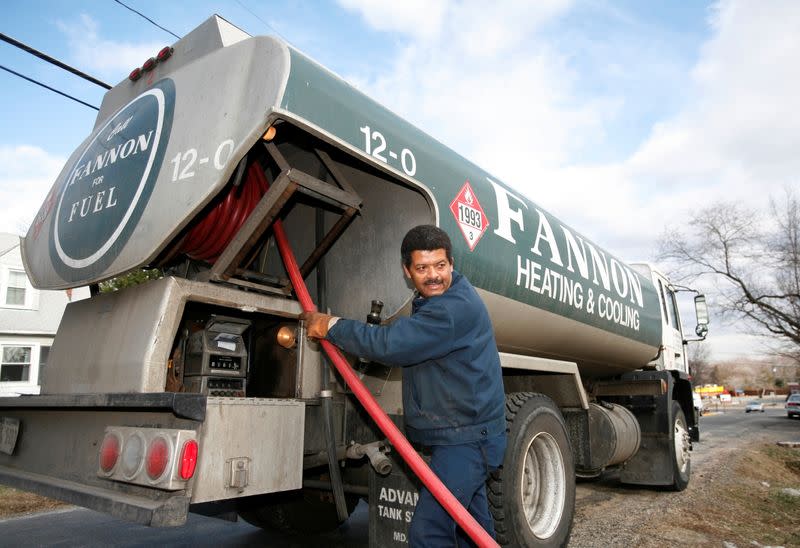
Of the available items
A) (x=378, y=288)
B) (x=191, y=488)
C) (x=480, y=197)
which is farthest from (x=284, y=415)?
(x=480, y=197)

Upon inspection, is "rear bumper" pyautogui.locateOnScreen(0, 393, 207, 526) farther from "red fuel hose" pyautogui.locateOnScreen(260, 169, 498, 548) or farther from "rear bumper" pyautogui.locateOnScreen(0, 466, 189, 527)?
"red fuel hose" pyautogui.locateOnScreen(260, 169, 498, 548)

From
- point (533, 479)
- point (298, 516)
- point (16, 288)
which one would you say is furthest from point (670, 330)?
point (16, 288)

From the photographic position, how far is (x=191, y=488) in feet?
7.70

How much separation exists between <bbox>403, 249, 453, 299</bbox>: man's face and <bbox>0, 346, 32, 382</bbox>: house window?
2269cm

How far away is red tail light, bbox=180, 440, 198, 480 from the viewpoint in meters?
2.32

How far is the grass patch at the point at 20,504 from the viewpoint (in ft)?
20.9

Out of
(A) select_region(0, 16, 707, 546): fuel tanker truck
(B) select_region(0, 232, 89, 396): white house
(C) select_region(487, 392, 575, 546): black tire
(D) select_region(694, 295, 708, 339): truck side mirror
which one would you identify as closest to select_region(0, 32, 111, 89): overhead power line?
(A) select_region(0, 16, 707, 546): fuel tanker truck

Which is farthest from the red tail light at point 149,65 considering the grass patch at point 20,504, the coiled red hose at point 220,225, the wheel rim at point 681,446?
the wheel rim at point 681,446

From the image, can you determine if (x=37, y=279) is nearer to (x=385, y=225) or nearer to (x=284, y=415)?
(x=284, y=415)

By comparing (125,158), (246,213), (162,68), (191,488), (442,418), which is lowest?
(191,488)

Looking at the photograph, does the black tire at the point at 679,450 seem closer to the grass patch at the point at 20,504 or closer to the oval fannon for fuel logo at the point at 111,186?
the oval fannon for fuel logo at the point at 111,186

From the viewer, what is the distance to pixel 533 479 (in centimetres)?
404

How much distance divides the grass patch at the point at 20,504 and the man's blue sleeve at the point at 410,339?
211 inches

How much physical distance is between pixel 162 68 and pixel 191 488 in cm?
250
